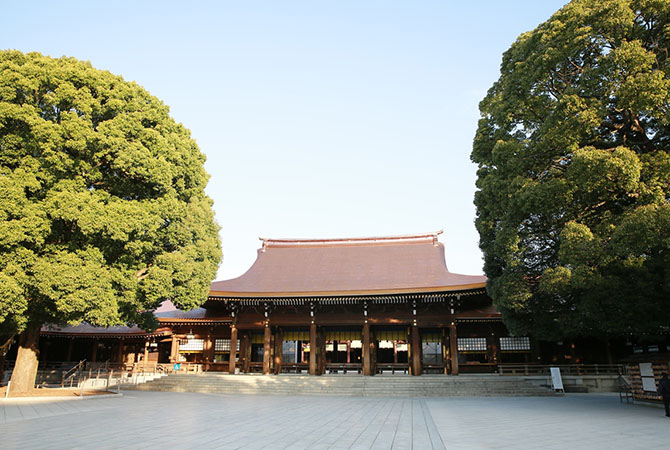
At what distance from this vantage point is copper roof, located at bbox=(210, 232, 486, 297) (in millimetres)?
21531

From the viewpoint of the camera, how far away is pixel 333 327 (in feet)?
74.7

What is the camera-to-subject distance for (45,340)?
23.9 meters

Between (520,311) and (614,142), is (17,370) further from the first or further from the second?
(614,142)

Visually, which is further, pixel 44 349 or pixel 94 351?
pixel 44 349

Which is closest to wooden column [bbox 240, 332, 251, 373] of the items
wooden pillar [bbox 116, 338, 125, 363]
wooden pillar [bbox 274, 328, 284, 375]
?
wooden pillar [bbox 274, 328, 284, 375]

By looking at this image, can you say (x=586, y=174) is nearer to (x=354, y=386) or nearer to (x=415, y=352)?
(x=354, y=386)

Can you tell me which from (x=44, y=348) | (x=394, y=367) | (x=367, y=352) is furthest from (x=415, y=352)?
(x=44, y=348)

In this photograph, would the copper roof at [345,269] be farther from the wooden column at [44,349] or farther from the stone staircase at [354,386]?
the wooden column at [44,349]

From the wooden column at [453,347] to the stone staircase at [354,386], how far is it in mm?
1231

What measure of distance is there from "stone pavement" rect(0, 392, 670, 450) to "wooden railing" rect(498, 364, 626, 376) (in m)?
6.04

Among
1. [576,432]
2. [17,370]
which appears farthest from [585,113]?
[17,370]

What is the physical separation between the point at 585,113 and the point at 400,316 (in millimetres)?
12538

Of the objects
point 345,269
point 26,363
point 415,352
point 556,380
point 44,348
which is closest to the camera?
point 26,363

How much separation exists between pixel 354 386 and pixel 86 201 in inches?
466
